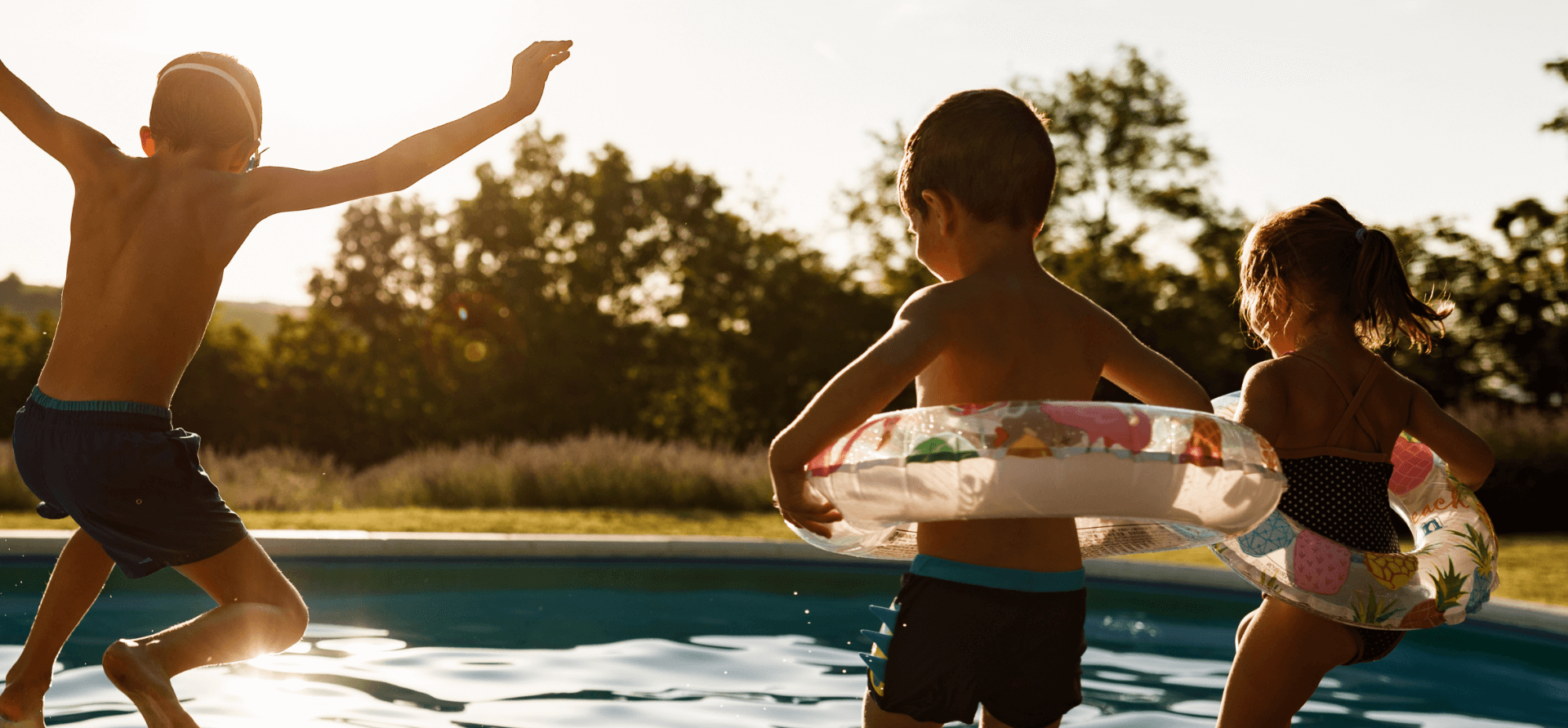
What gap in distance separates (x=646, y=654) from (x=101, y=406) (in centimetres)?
328

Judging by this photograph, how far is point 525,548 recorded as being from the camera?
24.7 feet

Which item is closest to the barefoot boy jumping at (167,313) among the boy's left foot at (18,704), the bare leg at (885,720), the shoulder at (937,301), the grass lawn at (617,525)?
the boy's left foot at (18,704)

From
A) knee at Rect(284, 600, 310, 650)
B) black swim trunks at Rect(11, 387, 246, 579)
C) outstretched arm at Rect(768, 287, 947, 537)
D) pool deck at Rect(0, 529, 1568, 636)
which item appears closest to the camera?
outstretched arm at Rect(768, 287, 947, 537)

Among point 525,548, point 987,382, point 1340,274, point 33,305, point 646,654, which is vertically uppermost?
point 33,305

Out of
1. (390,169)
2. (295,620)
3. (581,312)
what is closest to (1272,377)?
(390,169)

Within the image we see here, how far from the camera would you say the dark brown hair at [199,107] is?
2676 millimetres

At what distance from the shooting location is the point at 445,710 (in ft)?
13.8

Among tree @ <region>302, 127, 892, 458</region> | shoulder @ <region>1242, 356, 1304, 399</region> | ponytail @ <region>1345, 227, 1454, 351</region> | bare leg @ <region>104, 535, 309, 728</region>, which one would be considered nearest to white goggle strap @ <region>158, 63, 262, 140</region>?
bare leg @ <region>104, 535, 309, 728</region>

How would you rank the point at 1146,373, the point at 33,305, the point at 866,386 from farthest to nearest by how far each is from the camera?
the point at 33,305 < the point at 1146,373 < the point at 866,386

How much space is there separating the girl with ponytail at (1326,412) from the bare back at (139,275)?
2.28 metres

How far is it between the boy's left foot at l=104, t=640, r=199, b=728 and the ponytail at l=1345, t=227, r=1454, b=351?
2.60 m

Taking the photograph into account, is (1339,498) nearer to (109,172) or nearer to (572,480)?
(109,172)

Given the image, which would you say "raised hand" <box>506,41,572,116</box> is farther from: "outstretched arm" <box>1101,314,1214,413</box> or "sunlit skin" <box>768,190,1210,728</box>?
"outstretched arm" <box>1101,314,1214,413</box>

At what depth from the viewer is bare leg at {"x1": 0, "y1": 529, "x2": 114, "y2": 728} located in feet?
9.14
